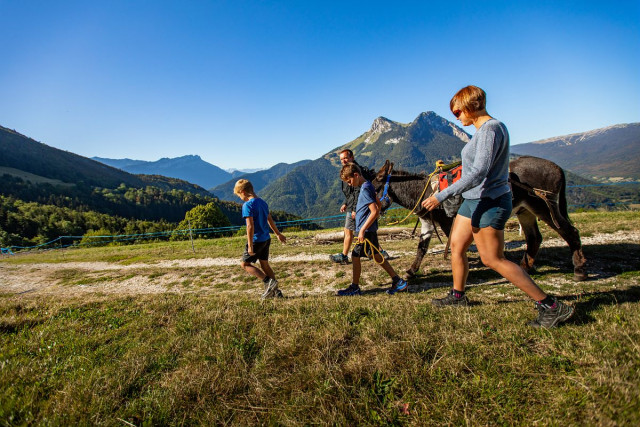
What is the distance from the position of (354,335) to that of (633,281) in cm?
532

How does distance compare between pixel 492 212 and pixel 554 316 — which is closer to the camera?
pixel 554 316

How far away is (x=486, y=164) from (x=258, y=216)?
3.67 m

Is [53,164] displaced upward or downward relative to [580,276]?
upward

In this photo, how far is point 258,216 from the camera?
16.5 ft

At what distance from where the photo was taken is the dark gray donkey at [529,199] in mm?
5395

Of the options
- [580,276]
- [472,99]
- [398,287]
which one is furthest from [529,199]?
[472,99]

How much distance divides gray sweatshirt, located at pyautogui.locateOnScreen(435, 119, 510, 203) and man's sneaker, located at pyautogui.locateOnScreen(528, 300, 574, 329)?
121 cm

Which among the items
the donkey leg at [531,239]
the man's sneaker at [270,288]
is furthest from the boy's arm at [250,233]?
the donkey leg at [531,239]

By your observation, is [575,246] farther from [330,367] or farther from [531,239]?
[330,367]

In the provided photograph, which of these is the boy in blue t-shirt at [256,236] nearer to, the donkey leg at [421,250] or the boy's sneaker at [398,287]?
the boy's sneaker at [398,287]

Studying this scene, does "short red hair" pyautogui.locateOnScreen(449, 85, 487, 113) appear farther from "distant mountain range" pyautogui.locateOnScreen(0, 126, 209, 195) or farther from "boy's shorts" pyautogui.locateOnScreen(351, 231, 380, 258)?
"distant mountain range" pyautogui.locateOnScreen(0, 126, 209, 195)

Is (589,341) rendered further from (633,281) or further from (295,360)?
(633,281)

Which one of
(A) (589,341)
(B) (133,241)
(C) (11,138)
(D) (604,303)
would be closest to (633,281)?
(D) (604,303)

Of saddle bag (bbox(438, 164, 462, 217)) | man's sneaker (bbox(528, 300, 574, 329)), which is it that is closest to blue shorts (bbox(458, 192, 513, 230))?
man's sneaker (bbox(528, 300, 574, 329))
